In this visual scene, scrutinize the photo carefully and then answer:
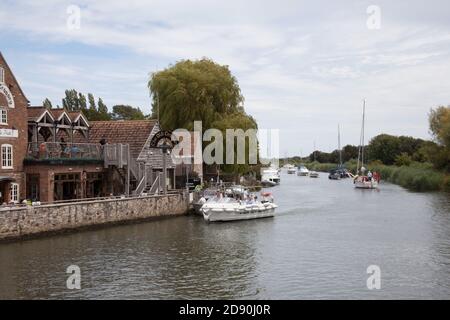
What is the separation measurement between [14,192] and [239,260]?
1782 centimetres

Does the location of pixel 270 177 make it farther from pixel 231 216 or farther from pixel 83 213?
pixel 83 213

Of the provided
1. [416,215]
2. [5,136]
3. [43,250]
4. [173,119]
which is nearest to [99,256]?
[43,250]

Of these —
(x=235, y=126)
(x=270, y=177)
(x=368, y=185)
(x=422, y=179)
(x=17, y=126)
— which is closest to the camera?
(x=17, y=126)

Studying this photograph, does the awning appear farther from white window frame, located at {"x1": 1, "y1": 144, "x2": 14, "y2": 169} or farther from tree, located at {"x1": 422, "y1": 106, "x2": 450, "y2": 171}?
tree, located at {"x1": 422, "y1": 106, "x2": 450, "y2": 171}

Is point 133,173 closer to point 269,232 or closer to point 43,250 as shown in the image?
point 269,232

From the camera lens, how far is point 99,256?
31.2 metres

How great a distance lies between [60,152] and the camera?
42594 millimetres

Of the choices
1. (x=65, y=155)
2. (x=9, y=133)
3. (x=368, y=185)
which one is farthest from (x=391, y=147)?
(x=9, y=133)

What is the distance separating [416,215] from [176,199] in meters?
20.1

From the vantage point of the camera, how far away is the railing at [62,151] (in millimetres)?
41562

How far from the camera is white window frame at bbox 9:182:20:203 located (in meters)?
40.0

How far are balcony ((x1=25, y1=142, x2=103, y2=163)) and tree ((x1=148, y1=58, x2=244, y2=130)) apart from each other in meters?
18.4

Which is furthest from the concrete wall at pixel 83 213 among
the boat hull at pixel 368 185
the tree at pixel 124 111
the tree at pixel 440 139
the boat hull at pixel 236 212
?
the tree at pixel 124 111

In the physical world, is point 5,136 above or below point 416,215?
above
